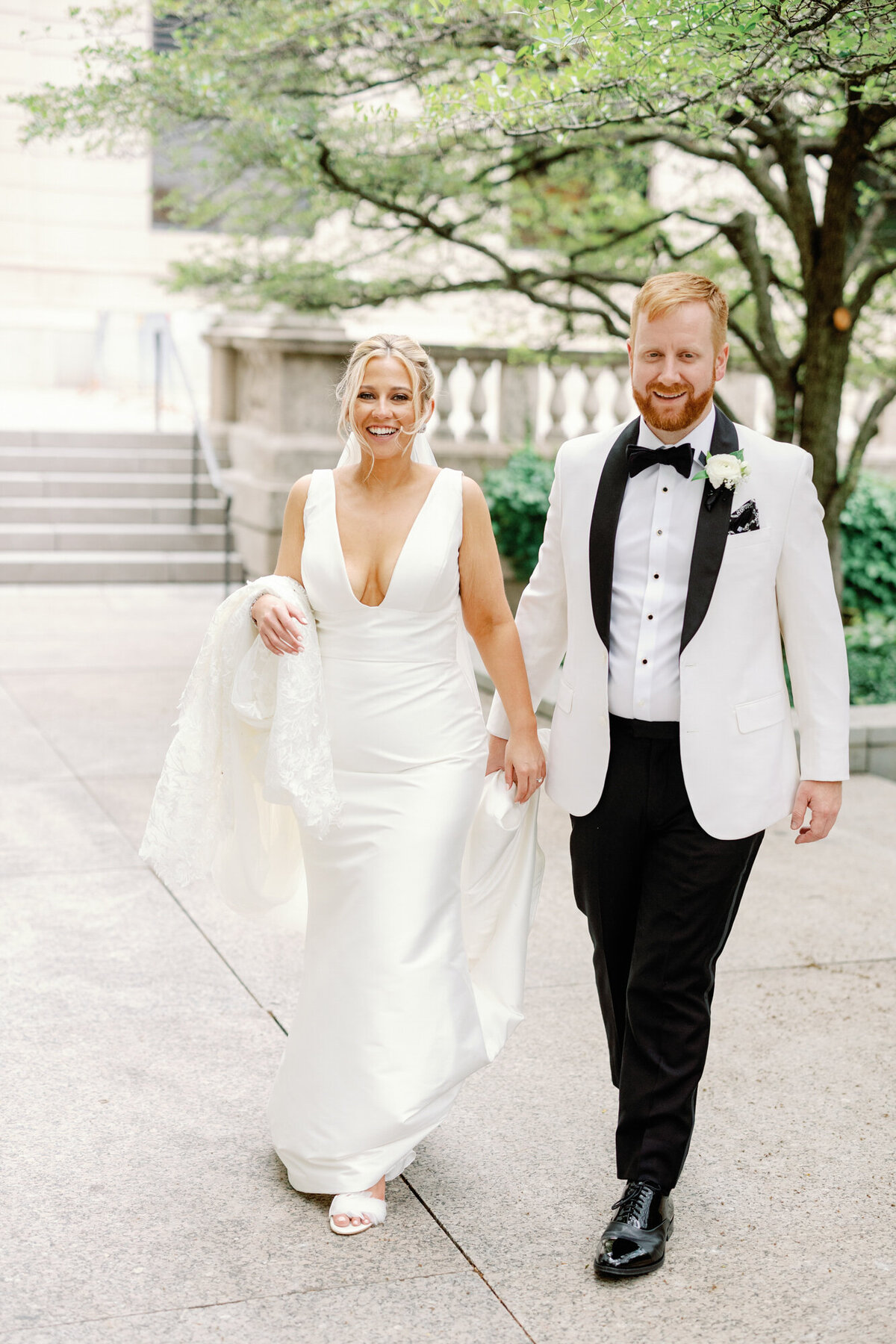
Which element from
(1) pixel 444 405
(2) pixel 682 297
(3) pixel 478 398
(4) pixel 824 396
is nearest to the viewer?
(2) pixel 682 297

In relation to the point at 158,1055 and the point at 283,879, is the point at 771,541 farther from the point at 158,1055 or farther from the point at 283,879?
the point at 158,1055

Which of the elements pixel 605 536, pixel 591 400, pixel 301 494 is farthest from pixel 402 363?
pixel 591 400

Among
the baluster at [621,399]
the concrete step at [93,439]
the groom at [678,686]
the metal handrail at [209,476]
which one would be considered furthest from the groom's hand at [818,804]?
the concrete step at [93,439]

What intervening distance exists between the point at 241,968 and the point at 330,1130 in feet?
5.62

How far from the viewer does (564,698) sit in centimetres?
362

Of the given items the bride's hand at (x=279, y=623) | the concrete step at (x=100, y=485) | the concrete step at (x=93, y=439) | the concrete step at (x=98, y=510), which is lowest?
the concrete step at (x=98, y=510)

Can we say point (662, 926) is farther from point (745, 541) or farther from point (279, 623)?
point (279, 623)

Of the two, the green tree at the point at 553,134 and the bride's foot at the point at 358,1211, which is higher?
the green tree at the point at 553,134

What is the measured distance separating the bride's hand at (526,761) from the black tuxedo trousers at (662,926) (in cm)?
22

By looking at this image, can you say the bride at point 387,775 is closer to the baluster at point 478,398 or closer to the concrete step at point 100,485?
the baluster at point 478,398

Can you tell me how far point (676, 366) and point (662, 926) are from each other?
1282 mm

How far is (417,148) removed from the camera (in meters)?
8.62

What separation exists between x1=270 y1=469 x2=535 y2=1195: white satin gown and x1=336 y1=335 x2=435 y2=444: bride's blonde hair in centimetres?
20

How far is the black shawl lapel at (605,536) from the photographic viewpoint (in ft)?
11.3
